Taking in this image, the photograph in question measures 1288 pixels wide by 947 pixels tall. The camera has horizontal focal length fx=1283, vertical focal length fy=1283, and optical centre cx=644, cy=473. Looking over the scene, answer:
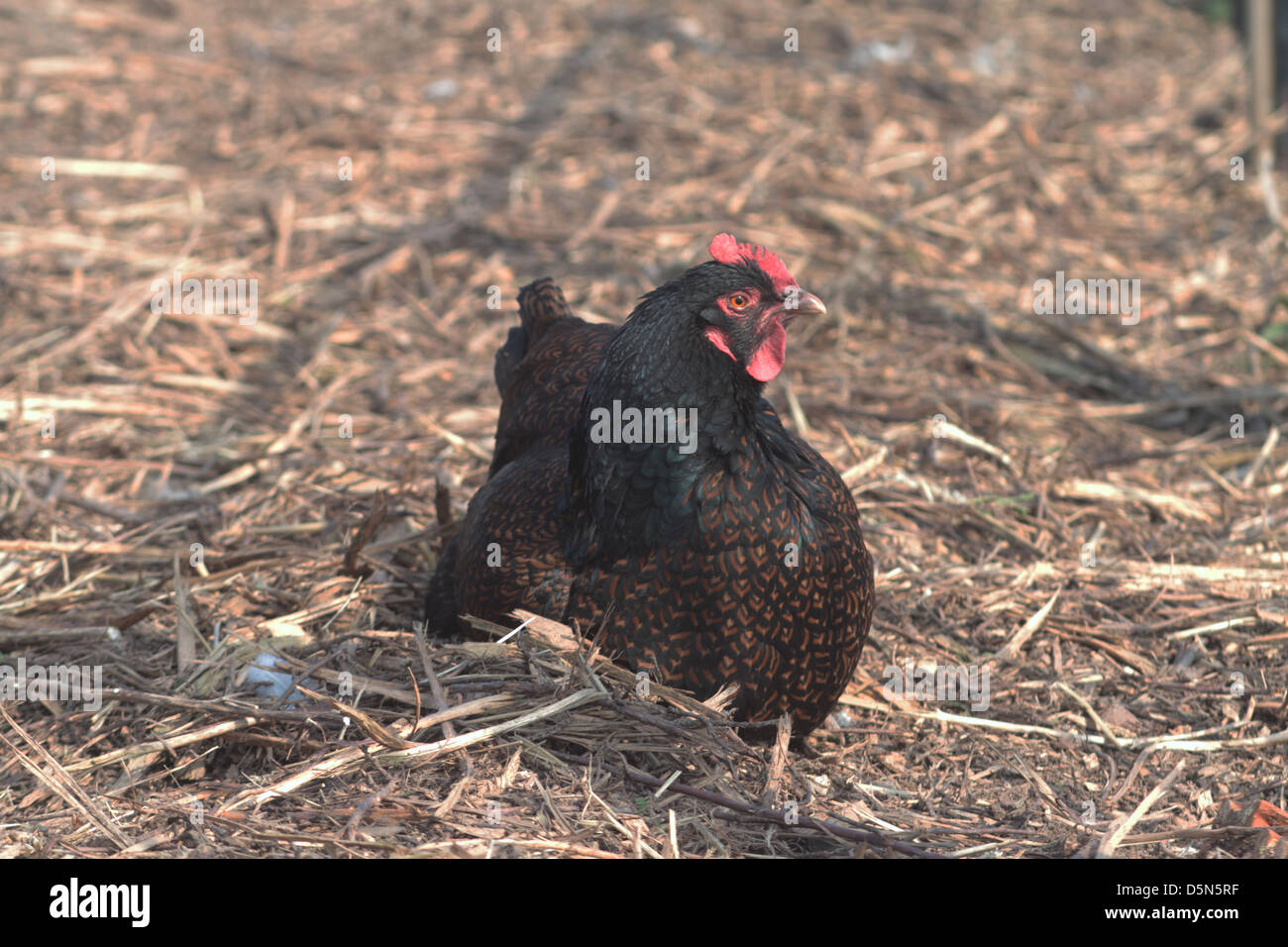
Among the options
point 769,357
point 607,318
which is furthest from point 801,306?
point 607,318

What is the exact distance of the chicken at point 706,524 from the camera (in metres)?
3.34

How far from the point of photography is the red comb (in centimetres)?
341

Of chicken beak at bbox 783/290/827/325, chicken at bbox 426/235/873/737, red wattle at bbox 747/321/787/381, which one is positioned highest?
chicken beak at bbox 783/290/827/325

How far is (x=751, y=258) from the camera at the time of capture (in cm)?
343

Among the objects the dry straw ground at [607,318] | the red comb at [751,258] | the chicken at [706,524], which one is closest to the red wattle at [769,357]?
the chicken at [706,524]

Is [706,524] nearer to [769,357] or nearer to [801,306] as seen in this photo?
[769,357]

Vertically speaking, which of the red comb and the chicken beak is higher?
the red comb

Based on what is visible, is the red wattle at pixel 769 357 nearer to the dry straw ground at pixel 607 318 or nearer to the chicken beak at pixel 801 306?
the chicken beak at pixel 801 306

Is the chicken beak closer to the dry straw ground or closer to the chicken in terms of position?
the chicken

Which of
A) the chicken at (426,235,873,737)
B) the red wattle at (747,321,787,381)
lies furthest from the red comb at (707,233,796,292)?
the red wattle at (747,321,787,381)

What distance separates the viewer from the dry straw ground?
337 cm

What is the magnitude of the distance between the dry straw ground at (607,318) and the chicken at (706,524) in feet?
0.55

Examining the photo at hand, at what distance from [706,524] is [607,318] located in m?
3.24

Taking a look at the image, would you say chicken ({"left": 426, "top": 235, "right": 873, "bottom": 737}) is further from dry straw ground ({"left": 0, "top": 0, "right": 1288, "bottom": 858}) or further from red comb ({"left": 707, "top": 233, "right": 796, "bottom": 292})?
dry straw ground ({"left": 0, "top": 0, "right": 1288, "bottom": 858})
